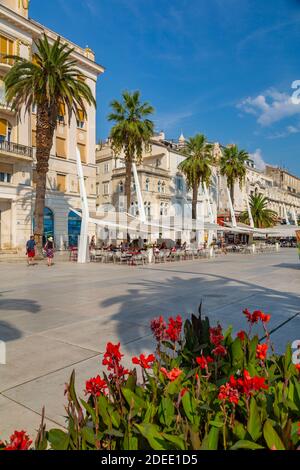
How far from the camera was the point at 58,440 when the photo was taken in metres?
1.82

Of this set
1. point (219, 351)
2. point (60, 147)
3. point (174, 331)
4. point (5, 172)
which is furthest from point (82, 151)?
point (219, 351)

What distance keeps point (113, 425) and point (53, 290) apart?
8.86 meters

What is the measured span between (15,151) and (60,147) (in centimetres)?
642

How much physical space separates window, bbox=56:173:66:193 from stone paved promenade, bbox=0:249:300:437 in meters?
21.5

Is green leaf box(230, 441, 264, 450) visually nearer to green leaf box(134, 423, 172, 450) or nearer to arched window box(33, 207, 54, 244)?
green leaf box(134, 423, 172, 450)

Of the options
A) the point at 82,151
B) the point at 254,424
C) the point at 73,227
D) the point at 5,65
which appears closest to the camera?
the point at 254,424

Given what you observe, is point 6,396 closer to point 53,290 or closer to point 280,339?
point 280,339

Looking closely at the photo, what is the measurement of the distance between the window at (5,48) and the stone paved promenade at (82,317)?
23147mm

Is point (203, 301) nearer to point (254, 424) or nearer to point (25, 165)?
point (254, 424)

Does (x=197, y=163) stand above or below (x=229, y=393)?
above

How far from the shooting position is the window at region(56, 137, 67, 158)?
3333cm

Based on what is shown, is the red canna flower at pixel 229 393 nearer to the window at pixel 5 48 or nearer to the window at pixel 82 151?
the window at pixel 5 48

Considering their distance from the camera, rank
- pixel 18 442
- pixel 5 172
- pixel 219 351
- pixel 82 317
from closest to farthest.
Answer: pixel 18 442 → pixel 219 351 → pixel 82 317 → pixel 5 172

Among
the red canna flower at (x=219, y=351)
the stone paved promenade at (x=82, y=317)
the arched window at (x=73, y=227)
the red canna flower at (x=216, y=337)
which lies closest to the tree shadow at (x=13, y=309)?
the stone paved promenade at (x=82, y=317)
